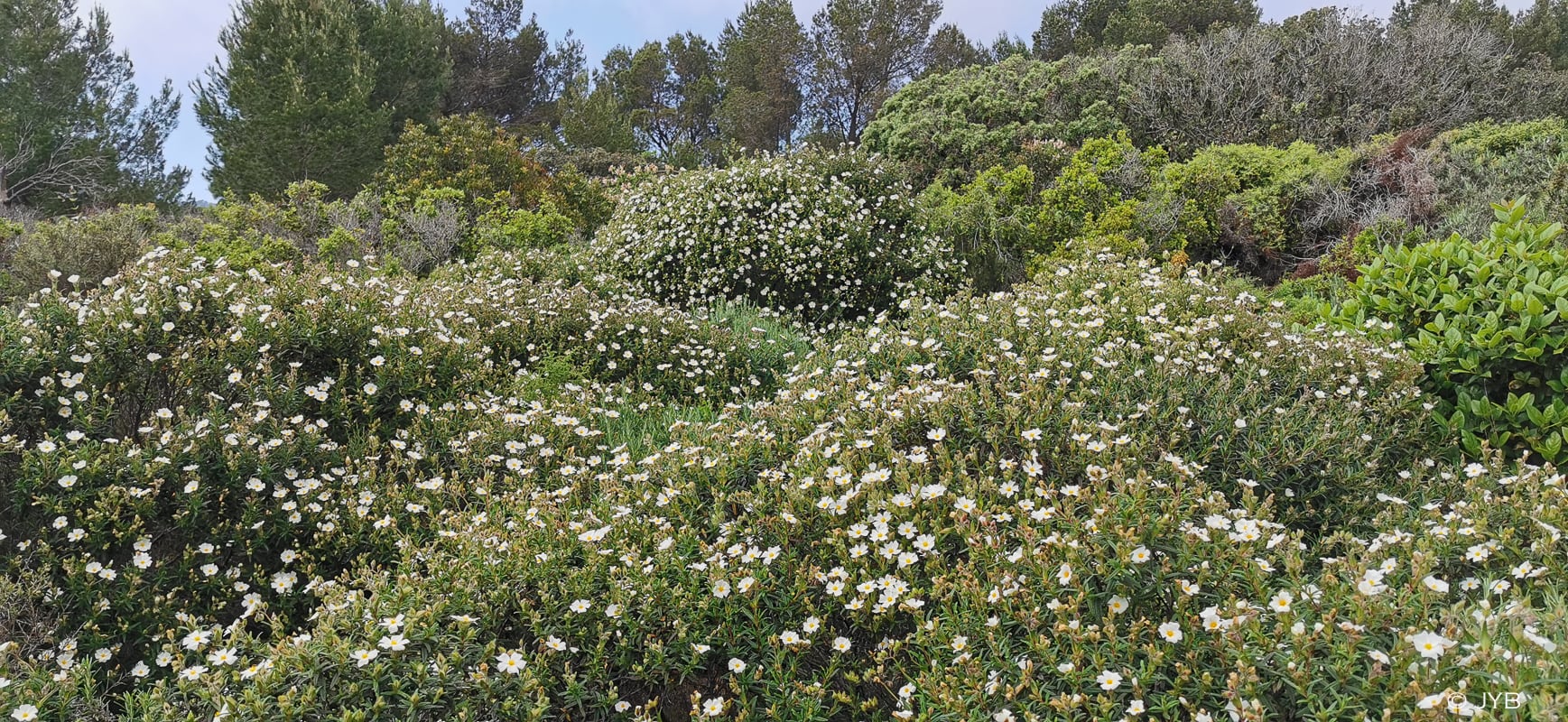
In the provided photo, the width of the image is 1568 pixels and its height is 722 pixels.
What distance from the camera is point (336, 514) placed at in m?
3.14

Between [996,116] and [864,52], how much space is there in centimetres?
1317

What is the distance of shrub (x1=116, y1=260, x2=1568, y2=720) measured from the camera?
1.81m

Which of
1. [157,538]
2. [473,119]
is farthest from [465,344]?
[473,119]

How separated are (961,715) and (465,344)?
131 inches

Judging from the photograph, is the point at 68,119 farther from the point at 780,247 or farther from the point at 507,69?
the point at 780,247

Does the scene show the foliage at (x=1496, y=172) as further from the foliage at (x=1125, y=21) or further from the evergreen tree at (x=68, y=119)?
the evergreen tree at (x=68, y=119)

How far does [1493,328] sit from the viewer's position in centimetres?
346

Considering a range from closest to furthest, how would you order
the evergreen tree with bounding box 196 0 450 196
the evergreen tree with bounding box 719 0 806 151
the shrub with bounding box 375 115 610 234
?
the shrub with bounding box 375 115 610 234
the evergreen tree with bounding box 196 0 450 196
the evergreen tree with bounding box 719 0 806 151

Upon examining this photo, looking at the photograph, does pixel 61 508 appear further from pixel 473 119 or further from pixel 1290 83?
pixel 1290 83

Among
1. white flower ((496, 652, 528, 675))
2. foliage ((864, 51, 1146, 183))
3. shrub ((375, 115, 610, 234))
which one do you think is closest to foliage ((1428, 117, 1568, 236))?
foliage ((864, 51, 1146, 183))

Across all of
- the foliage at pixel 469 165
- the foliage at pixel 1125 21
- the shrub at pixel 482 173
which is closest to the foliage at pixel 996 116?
the shrub at pixel 482 173

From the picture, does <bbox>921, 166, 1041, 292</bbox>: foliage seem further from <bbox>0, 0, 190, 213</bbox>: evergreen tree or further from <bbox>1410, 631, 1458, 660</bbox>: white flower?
<bbox>0, 0, 190, 213</bbox>: evergreen tree

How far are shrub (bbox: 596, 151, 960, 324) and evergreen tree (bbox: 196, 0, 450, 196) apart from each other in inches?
676

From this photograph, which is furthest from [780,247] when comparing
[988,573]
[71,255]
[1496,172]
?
[71,255]
